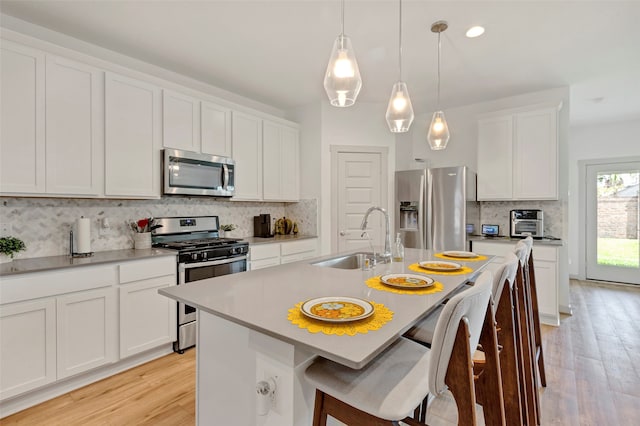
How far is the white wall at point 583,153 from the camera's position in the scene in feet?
16.6

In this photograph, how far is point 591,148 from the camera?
530 cm

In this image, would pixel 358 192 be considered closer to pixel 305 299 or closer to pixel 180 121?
pixel 180 121

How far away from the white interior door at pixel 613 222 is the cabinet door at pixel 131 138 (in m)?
6.52

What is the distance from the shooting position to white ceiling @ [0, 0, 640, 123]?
222 cm

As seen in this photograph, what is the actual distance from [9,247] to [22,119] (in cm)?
87

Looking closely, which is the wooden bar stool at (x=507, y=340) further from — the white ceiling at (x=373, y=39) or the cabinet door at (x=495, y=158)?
the cabinet door at (x=495, y=158)

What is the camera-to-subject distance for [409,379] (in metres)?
1.03

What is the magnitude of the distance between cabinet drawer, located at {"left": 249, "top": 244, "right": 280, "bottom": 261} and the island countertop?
57.6 inches

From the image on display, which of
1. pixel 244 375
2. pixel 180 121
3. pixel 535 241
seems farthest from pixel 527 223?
pixel 180 121

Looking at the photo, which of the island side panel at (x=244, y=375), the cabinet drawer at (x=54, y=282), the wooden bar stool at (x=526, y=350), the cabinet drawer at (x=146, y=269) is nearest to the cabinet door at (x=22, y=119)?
the cabinet drawer at (x=54, y=282)

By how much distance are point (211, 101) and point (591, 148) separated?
6079mm

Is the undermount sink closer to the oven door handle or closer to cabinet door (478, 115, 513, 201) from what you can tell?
the oven door handle

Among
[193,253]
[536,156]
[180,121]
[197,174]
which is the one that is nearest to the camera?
[193,253]

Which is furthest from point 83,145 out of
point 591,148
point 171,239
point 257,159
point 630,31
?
point 591,148
